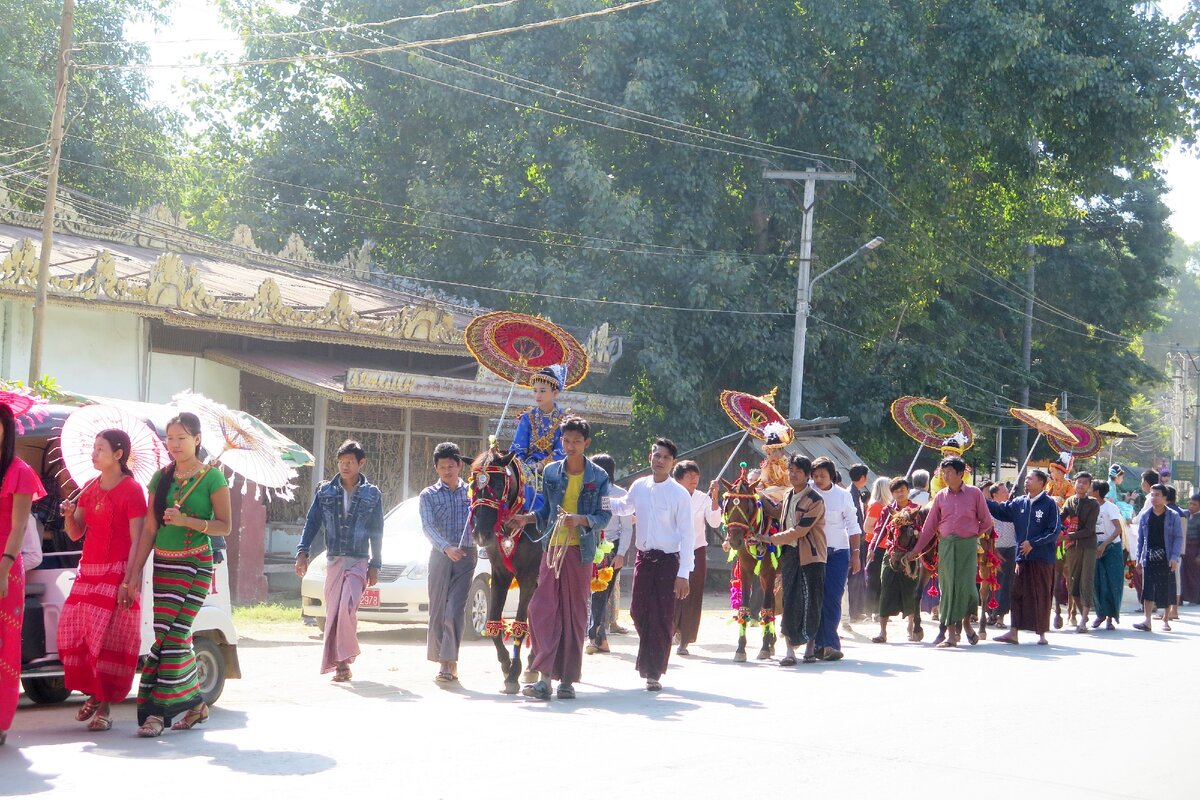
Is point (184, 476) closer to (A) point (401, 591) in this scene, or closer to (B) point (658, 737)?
(B) point (658, 737)

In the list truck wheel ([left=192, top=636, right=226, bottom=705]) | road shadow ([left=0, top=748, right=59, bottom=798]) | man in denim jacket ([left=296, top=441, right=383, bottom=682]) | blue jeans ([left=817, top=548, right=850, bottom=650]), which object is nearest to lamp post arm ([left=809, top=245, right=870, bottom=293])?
blue jeans ([left=817, top=548, right=850, bottom=650])

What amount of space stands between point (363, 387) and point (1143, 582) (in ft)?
36.4

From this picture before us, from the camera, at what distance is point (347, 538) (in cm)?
1084

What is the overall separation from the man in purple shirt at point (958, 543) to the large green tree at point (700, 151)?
11.8m

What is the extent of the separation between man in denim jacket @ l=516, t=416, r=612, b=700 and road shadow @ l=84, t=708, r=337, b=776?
2.74 meters

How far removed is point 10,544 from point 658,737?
3756mm

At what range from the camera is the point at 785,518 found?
13.0 meters

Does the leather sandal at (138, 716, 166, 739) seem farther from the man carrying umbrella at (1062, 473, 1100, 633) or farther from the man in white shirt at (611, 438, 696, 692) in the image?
the man carrying umbrella at (1062, 473, 1100, 633)

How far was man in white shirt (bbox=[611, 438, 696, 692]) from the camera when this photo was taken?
1065 cm

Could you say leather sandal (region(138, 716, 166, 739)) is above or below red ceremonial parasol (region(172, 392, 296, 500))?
below

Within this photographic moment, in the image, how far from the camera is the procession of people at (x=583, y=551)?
7828 mm

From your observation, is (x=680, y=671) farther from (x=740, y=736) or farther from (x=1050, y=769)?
(x=1050, y=769)

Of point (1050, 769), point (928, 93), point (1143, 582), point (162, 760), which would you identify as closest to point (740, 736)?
point (1050, 769)

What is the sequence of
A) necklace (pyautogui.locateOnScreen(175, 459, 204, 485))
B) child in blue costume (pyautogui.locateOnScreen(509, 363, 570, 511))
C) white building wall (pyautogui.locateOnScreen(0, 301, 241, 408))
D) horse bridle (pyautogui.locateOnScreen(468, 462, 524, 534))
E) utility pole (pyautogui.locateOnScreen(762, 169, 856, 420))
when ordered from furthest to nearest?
utility pole (pyautogui.locateOnScreen(762, 169, 856, 420)) < white building wall (pyautogui.locateOnScreen(0, 301, 241, 408)) < child in blue costume (pyautogui.locateOnScreen(509, 363, 570, 511)) < horse bridle (pyautogui.locateOnScreen(468, 462, 524, 534)) < necklace (pyautogui.locateOnScreen(175, 459, 204, 485))
